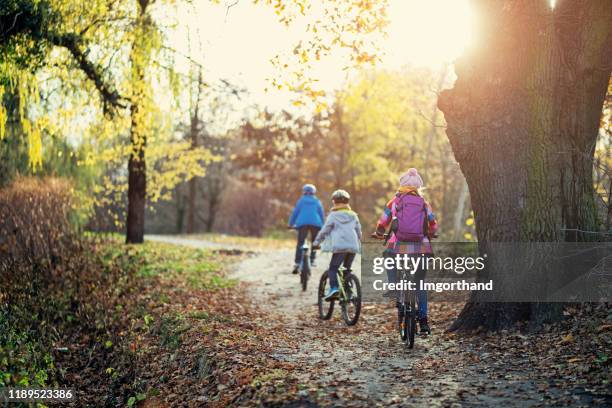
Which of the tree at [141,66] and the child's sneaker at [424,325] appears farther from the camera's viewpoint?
the tree at [141,66]

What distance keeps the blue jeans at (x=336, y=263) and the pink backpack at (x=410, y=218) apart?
194 cm

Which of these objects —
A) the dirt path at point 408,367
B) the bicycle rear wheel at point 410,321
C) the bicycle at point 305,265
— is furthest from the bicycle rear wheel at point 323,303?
the bicycle at point 305,265

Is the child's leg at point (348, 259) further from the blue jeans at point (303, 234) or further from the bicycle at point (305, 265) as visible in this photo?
the blue jeans at point (303, 234)

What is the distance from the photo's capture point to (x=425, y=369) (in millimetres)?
6941

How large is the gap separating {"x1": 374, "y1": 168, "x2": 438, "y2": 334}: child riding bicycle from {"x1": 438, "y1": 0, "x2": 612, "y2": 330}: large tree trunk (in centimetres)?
93

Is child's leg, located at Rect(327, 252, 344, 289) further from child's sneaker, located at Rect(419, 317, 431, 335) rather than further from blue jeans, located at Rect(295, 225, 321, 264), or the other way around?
blue jeans, located at Rect(295, 225, 321, 264)

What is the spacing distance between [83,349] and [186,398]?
349cm

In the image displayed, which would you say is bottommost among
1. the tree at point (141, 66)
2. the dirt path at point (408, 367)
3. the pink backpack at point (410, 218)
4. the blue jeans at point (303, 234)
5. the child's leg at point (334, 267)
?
the dirt path at point (408, 367)

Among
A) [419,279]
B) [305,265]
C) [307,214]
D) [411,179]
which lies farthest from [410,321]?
[307,214]

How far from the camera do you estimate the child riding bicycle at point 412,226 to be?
306 inches

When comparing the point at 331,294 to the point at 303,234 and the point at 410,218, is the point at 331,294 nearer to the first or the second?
the point at 410,218

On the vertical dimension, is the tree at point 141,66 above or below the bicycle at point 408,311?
above

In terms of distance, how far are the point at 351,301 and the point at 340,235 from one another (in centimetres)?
98

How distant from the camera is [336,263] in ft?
31.7
